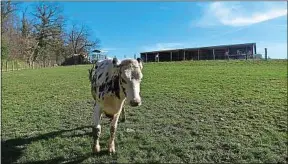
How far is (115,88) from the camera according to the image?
20.7 ft

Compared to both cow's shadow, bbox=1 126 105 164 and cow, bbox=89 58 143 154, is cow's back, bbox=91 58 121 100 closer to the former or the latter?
cow, bbox=89 58 143 154

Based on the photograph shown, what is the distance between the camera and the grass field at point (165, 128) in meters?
6.56

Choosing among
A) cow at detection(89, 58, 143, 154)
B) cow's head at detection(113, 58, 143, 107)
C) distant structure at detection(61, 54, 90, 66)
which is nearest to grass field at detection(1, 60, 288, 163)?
cow at detection(89, 58, 143, 154)

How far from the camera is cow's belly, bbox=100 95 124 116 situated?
646cm

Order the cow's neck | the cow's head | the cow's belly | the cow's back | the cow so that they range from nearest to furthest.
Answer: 1. the cow's head
2. the cow
3. the cow's neck
4. the cow's belly
5. the cow's back

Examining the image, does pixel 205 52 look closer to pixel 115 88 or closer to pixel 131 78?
pixel 115 88

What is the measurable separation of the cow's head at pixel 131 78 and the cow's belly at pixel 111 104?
0.56 m

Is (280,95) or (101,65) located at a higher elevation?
(101,65)

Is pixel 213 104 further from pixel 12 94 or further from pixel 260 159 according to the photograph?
pixel 12 94

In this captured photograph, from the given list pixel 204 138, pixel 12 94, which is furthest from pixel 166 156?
pixel 12 94

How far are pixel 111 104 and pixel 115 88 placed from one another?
0.39m

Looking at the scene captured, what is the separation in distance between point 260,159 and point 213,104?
4.69 meters

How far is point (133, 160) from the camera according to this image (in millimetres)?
6297

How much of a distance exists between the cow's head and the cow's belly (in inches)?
22.0
